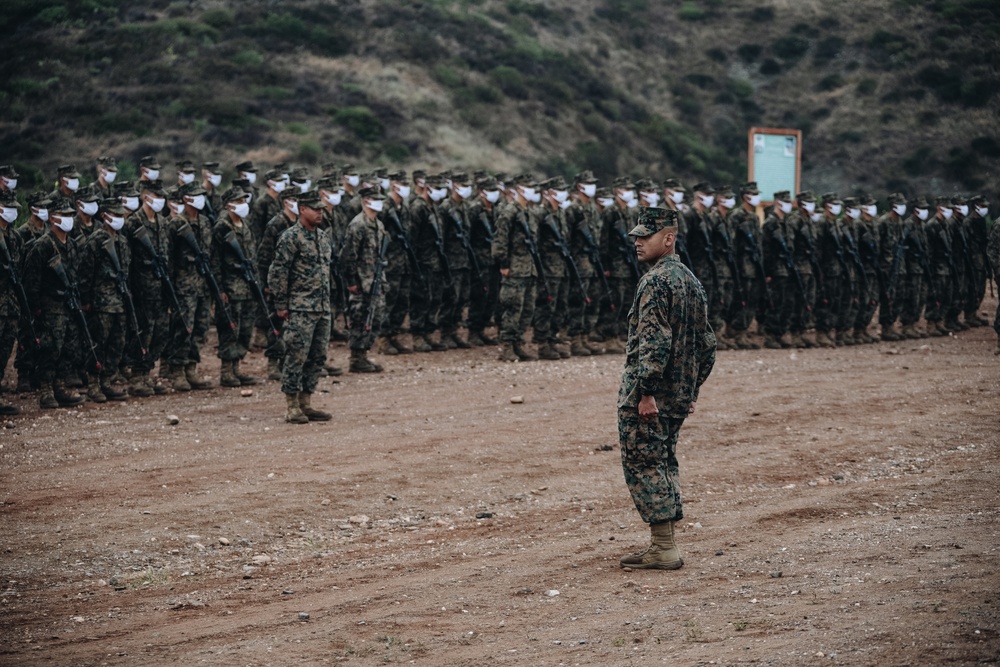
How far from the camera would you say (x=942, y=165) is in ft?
131

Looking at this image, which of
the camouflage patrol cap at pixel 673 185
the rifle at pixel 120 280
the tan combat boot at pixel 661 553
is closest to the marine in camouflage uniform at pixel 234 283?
the rifle at pixel 120 280

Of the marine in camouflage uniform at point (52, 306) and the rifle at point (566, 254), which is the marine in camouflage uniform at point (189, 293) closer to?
the marine in camouflage uniform at point (52, 306)

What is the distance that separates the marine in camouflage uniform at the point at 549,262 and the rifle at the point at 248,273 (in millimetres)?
3874

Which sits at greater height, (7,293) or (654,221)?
(654,221)

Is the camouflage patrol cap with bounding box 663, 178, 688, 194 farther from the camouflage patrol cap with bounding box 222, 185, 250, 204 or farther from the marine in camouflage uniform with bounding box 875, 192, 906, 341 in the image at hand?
the camouflage patrol cap with bounding box 222, 185, 250, 204

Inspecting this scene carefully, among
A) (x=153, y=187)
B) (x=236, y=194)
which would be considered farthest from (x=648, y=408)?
(x=153, y=187)

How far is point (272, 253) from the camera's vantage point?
12.8 m

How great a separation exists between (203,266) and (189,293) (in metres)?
0.36

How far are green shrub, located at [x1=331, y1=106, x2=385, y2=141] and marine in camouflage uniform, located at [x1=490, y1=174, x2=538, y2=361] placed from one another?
716 inches

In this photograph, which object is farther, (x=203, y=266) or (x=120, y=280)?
(x=203, y=266)

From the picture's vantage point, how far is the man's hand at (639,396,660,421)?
6.58m

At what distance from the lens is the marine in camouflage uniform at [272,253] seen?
12227mm

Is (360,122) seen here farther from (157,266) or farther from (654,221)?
(654,221)

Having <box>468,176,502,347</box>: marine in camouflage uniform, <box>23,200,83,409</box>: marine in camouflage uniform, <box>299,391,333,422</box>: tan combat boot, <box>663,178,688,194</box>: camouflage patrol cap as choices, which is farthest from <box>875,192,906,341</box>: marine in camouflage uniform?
<box>23,200,83,409</box>: marine in camouflage uniform
